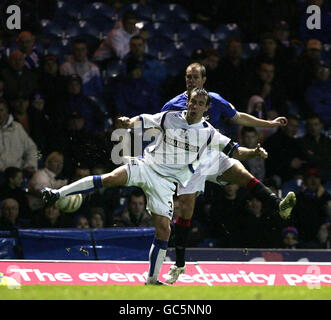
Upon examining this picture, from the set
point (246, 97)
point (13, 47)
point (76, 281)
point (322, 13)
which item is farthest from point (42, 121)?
point (322, 13)

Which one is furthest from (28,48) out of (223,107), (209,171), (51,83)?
(209,171)

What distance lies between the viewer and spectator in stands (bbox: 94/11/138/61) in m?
14.7

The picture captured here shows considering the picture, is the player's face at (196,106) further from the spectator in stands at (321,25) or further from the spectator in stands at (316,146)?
the spectator in stands at (321,25)

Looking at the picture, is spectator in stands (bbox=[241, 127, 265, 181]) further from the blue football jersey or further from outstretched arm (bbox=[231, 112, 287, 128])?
the blue football jersey

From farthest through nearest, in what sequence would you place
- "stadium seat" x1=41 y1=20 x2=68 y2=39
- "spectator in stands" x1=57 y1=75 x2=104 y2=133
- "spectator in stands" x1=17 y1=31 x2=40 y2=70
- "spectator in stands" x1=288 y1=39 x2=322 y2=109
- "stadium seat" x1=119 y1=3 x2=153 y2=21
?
"stadium seat" x1=119 y1=3 x2=153 y2=21 < "stadium seat" x1=41 y1=20 x2=68 y2=39 < "spectator in stands" x1=288 y1=39 x2=322 y2=109 < "spectator in stands" x1=17 y1=31 x2=40 y2=70 < "spectator in stands" x1=57 y1=75 x2=104 y2=133

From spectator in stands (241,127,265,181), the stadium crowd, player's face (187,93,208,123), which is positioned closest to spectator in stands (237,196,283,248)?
the stadium crowd

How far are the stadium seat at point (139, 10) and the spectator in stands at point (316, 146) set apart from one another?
3.50 m

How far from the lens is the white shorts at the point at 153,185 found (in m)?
9.26

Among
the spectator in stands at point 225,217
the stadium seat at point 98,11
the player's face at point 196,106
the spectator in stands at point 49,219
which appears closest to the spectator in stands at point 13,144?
the spectator in stands at point 49,219

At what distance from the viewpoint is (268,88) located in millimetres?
14359

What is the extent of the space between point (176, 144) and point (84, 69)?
5.20 meters

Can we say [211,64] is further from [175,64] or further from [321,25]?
[321,25]

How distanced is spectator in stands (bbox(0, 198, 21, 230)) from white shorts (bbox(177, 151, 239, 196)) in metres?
3.16

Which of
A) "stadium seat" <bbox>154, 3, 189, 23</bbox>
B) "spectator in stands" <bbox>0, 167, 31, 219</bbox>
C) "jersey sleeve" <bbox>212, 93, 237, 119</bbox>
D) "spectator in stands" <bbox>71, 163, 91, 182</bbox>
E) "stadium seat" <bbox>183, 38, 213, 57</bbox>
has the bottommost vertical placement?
"spectator in stands" <bbox>0, 167, 31, 219</bbox>
